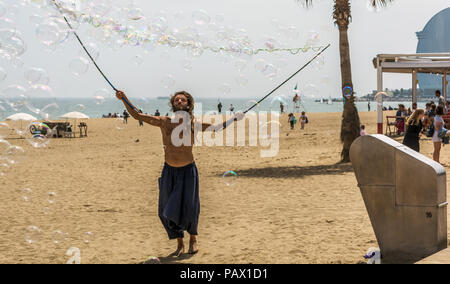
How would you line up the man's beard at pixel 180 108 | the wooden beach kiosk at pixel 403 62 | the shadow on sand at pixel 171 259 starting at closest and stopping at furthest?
the shadow on sand at pixel 171 259 < the man's beard at pixel 180 108 < the wooden beach kiosk at pixel 403 62

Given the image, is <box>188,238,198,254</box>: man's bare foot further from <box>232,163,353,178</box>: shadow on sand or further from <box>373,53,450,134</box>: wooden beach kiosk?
<box>373,53,450,134</box>: wooden beach kiosk

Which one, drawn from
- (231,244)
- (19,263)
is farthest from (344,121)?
(19,263)

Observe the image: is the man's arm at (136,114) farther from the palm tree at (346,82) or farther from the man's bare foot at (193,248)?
the palm tree at (346,82)

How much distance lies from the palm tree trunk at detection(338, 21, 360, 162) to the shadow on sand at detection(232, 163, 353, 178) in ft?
2.67

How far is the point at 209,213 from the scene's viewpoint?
890 cm

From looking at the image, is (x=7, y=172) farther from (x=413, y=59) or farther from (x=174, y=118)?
(x=413, y=59)

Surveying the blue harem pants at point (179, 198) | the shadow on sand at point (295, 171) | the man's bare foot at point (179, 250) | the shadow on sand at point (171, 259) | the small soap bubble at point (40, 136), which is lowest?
the shadow on sand at point (171, 259)

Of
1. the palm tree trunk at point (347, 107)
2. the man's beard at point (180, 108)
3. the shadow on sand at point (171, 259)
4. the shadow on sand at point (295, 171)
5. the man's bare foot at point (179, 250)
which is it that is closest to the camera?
the shadow on sand at point (171, 259)

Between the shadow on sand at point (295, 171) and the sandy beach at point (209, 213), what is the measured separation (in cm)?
3

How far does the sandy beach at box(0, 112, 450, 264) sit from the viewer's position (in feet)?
20.9

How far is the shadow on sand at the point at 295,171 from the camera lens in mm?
13531

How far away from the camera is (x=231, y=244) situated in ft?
22.1

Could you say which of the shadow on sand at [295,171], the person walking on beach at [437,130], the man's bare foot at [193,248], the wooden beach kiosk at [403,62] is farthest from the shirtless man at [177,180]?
the wooden beach kiosk at [403,62]

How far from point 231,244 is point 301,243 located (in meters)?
0.86
